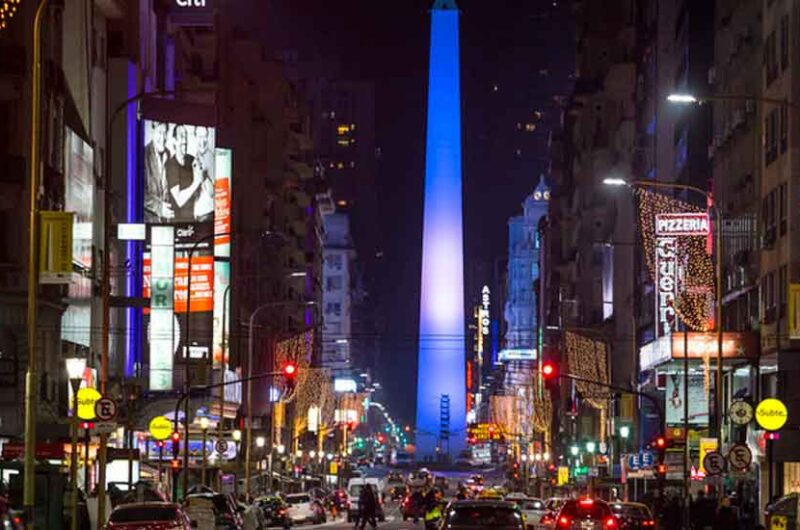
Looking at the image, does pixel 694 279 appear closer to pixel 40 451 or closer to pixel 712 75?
pixel 712 75

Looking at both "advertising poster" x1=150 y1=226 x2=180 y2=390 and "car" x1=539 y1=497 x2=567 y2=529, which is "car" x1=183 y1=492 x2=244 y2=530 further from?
"advertising poster" x1=150 y1=226 x2=180 y2=390

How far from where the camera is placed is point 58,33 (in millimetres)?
71188

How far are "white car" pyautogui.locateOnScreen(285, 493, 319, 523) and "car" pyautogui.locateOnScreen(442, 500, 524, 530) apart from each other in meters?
47.2

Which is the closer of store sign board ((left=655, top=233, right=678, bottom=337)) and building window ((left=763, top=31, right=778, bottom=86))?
building window ((left=763, top=31, right=778, bottom=86))

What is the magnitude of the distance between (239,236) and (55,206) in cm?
5734

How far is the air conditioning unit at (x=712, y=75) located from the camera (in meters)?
82.9

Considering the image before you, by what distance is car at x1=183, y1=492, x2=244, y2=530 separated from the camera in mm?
58906

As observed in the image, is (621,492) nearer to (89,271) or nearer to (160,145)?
(160,145)

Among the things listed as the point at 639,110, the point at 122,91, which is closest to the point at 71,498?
the point at 122,91

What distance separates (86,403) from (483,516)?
15655 mm

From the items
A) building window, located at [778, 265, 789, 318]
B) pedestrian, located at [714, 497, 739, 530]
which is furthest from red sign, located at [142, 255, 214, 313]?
pedestrian, located at [714, 497, 739, 530]

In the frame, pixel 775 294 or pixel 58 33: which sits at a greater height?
pixel 58 33

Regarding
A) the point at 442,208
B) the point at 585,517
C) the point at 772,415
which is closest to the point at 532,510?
the point at 585,517

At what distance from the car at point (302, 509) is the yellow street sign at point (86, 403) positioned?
117 ft
